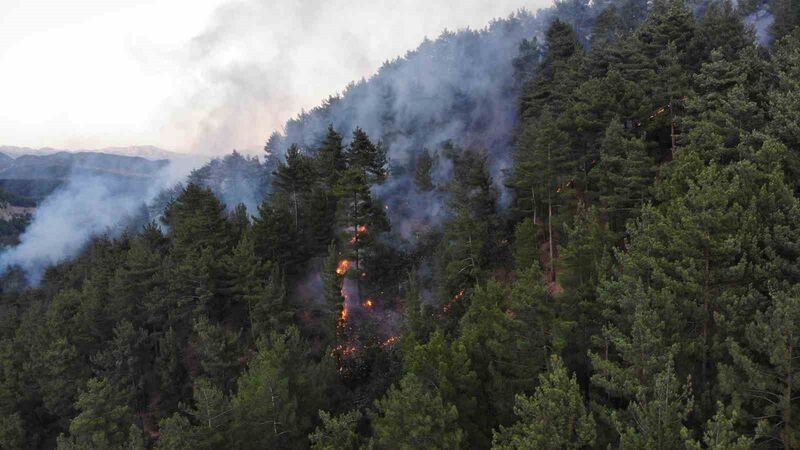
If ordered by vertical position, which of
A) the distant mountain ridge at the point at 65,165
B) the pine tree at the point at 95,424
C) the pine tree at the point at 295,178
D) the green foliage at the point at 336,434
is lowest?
the green foliage at the point at 336,434

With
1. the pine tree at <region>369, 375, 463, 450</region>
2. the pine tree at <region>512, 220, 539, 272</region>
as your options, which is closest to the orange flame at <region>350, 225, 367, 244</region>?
the pine tree at <region>512, 220, 539, 272</region>

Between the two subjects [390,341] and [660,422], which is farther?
[390,341]

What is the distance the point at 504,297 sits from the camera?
2581 centimetres

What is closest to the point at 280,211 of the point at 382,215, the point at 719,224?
the point at 382,215

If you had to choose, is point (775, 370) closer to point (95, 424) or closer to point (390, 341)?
point (95, 424)

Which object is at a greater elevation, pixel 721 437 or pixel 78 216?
pixel 78 216

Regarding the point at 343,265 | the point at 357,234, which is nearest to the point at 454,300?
the point at 357,234

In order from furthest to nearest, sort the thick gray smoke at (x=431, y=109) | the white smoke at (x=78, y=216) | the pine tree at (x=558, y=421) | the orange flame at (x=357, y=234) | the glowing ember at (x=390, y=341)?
the white smoke at (x=78, y=216), the thick gray smoke at (x=431, y=109), the orange flame at (x=357, y=234), the glowing ember at (x=390, y=341), the pine tree at (x=558, y=421)

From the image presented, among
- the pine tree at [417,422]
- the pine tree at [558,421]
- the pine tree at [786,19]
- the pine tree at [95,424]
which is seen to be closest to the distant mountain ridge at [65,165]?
the pine tree at [95,424]

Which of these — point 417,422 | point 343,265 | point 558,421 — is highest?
point 558,421

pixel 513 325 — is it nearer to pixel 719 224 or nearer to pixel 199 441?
pixel 719 224

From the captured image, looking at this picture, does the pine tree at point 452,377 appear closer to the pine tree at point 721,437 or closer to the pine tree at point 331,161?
the pine tree at point 721,437

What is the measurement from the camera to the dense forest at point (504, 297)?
1564 cm

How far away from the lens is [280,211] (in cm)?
4259
